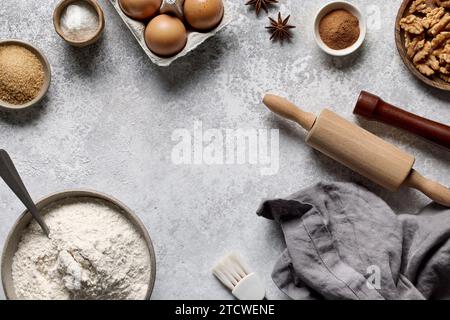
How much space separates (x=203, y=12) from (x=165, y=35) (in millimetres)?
107

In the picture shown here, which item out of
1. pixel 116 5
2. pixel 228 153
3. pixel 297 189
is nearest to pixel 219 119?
pixel 228 153

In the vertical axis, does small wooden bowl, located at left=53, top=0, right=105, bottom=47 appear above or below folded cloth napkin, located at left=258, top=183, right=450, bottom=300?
above

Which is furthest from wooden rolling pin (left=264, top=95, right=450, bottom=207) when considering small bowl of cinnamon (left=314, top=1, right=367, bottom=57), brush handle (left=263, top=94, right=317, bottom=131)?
small bowl of cinnamon (left=314, top=1, right=367, bottom=57)

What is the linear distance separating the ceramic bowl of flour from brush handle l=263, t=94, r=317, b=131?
0.43 metres

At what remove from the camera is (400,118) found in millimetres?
1682

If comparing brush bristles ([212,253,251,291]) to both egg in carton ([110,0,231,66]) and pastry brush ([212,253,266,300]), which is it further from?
egg in carton ([110,0,231,66])

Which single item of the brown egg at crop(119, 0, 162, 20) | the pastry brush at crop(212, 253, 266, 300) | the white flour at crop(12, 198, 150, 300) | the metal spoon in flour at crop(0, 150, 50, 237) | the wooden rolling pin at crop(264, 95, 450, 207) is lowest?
the pastry brush at crop(212, 253, 266, 300)

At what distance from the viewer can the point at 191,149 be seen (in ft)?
5.81

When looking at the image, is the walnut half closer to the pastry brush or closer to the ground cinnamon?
the ground cinnamon

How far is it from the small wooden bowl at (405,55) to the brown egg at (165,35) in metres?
0.53

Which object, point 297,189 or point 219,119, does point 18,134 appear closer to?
point 219,119

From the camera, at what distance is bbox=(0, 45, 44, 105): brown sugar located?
170cm

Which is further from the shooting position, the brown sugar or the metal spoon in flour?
the brown sugar

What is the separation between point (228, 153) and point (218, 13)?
0.35 m
